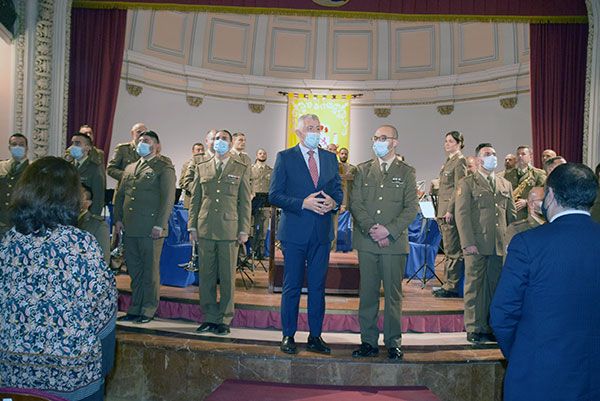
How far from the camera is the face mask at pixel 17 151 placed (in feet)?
18.7

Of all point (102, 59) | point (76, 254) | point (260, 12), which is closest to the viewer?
point (76, 254)

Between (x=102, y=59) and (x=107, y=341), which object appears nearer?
(x=107, y=341)

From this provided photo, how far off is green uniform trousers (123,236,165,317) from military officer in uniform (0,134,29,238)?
135 centimetres

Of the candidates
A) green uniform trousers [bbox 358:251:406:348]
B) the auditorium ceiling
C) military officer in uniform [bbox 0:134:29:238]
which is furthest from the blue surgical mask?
the auditorium ceiling

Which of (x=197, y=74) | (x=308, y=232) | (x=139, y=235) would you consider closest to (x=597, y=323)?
(x=308, y=232)

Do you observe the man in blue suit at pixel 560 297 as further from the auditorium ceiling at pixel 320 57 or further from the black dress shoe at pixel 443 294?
the auditorium ceiling at pixel 320 57

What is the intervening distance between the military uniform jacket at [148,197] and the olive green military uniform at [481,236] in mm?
2375

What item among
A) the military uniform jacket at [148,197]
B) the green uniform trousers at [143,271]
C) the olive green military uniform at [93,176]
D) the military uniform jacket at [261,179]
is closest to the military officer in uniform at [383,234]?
the military uniform jacket at [148,197]

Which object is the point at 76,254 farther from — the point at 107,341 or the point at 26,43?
the point at 26,43

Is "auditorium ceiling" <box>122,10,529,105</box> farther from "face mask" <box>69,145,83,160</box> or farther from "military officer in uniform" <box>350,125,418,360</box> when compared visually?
"military officer in uniform" <box>350,125,418,360</box>

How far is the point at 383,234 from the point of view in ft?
14.0

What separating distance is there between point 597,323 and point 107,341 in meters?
1.84

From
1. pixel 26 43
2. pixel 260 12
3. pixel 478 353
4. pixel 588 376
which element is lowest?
pixel 478 353

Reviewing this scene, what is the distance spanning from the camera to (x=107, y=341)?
2375 millimetres
